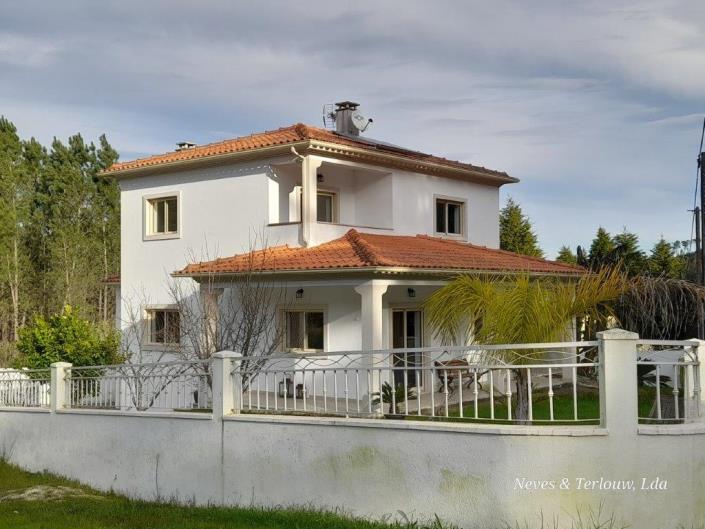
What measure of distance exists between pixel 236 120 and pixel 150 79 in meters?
4.70

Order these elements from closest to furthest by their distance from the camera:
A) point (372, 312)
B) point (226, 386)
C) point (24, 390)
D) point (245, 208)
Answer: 1. point (226, 386)
2. point (24, 390)
3. point (372, 312)
4. point (245, 208)

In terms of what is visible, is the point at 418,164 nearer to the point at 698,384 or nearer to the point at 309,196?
the point at 309,196

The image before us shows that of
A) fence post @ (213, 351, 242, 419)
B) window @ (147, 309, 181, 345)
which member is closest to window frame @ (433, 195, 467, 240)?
window @ (147, 309, 181, 345)

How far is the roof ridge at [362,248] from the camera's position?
13945mm

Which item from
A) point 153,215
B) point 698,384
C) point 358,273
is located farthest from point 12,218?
point 698,384

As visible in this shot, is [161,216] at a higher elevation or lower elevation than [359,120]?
lower

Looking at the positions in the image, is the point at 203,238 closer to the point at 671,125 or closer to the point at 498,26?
the point at 498,26

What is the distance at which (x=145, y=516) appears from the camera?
29.6 ft

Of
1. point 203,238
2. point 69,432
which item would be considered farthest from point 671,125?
point 69,432

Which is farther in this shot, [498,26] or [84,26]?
[84,26]

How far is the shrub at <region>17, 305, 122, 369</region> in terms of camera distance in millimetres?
17859

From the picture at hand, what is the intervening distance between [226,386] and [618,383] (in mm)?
4668

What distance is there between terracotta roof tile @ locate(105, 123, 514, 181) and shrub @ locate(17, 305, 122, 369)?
13.5ft

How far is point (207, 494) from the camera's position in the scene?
9.88 meters
